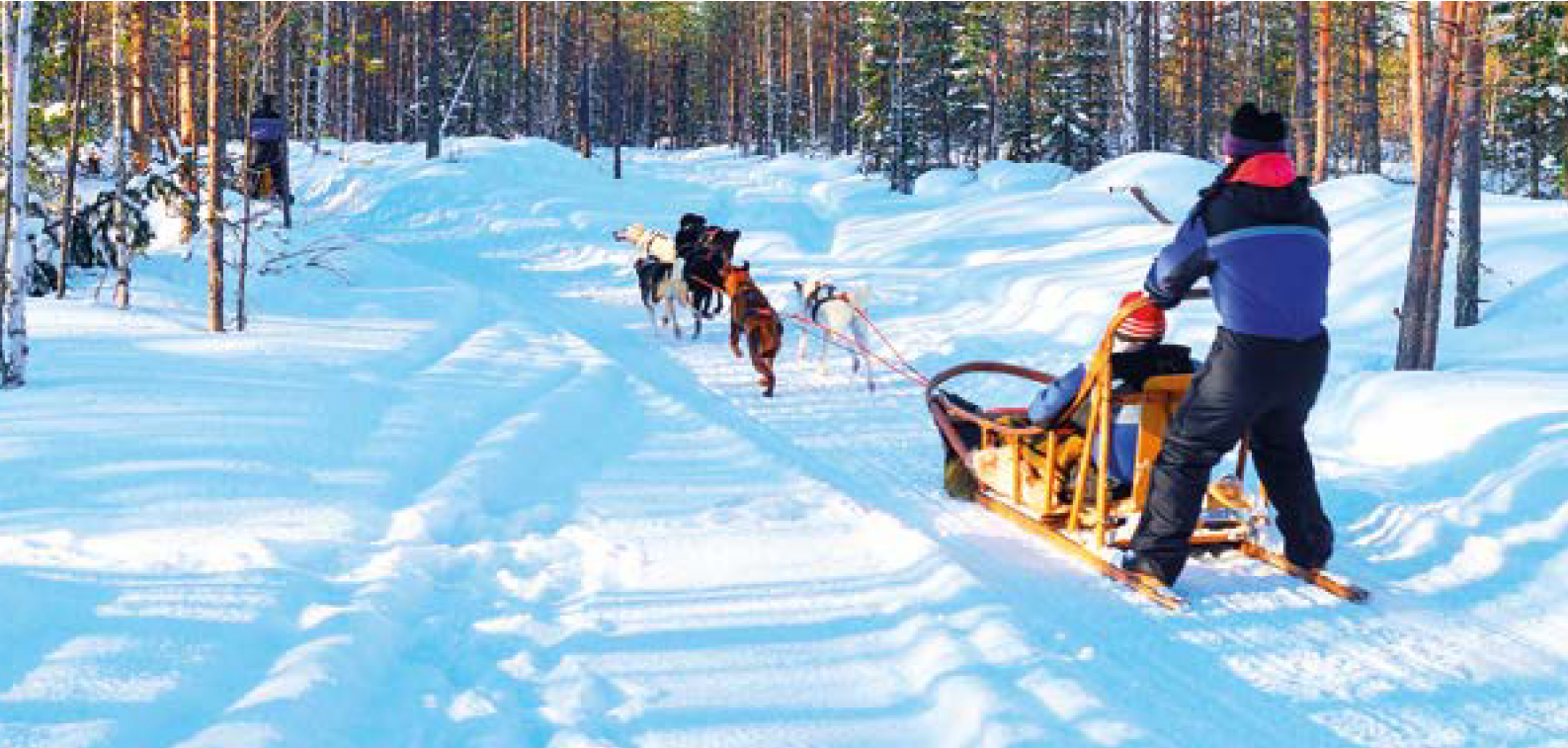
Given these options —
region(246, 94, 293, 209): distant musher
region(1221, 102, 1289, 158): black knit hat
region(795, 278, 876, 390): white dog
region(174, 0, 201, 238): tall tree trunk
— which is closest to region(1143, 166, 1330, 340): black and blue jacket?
region(1221, 102, 1289, 158): black knit hat

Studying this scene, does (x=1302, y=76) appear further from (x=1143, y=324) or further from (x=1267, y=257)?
(x=1267, y=257)

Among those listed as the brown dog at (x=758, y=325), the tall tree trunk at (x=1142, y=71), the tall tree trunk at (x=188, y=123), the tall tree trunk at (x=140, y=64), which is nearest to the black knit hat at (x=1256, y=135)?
the brown dog at (x=758, y=325)

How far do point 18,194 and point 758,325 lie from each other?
496 cm

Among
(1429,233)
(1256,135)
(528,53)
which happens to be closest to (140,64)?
(1429,233)

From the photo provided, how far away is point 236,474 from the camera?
5469 mm

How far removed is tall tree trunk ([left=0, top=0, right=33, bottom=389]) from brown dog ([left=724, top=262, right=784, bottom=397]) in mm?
4787

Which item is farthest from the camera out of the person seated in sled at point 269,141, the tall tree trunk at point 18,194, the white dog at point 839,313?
the person seated in sled at point 269,141

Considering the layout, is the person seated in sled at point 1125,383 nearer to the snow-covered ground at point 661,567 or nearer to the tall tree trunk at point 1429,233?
the snow-covered ground at point 661,567

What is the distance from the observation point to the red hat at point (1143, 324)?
493cm

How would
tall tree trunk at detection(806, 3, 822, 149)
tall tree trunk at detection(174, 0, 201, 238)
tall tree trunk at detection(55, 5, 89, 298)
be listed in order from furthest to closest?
tall tree trunk at detection(806, 3, 822, 149)
tall tree trunk at detection(174, 0, 201, 238)
tall tree trunk at detection(55, 5, 89, 298)

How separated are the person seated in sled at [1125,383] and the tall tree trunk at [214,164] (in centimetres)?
755

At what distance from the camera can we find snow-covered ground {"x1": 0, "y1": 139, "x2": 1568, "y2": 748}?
3.39m

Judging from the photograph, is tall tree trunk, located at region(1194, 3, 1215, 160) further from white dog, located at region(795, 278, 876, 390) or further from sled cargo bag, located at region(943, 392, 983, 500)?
sled cargo bag, located at region(943, 392, 983, 500)

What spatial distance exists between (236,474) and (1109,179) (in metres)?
18.8
